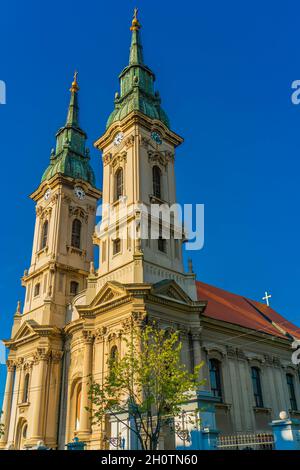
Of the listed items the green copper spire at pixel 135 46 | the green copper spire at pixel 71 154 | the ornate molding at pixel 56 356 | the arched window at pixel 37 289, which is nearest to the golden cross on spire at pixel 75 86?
the green copper spire at pixel 71 154

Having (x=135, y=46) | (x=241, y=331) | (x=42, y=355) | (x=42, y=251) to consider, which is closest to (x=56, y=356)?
(x=42, y=355)

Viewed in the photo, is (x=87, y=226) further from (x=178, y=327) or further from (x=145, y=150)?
(x=178, y=327)

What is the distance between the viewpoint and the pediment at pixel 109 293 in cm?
2750

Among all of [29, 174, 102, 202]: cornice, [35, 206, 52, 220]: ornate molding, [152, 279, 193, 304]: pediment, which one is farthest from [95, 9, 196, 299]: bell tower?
[35, 206, 52, 220]: ornate molding

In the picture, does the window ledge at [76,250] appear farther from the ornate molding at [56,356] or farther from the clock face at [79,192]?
the ornate molding at [56,356]

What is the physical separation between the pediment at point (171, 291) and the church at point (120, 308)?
72 mm

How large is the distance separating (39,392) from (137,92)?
2420cm

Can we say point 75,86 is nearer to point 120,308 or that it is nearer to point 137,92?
point 137,92

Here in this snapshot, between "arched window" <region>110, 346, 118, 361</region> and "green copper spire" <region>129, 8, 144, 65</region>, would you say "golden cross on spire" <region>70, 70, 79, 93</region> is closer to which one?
"green copper spire" <region>129, 8, 144, 65</region>

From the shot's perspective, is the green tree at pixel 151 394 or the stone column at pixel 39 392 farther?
the stone column at pixel 39 392

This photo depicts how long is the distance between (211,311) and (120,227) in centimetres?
922

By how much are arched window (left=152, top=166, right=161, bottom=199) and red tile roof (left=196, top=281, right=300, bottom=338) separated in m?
9.02
